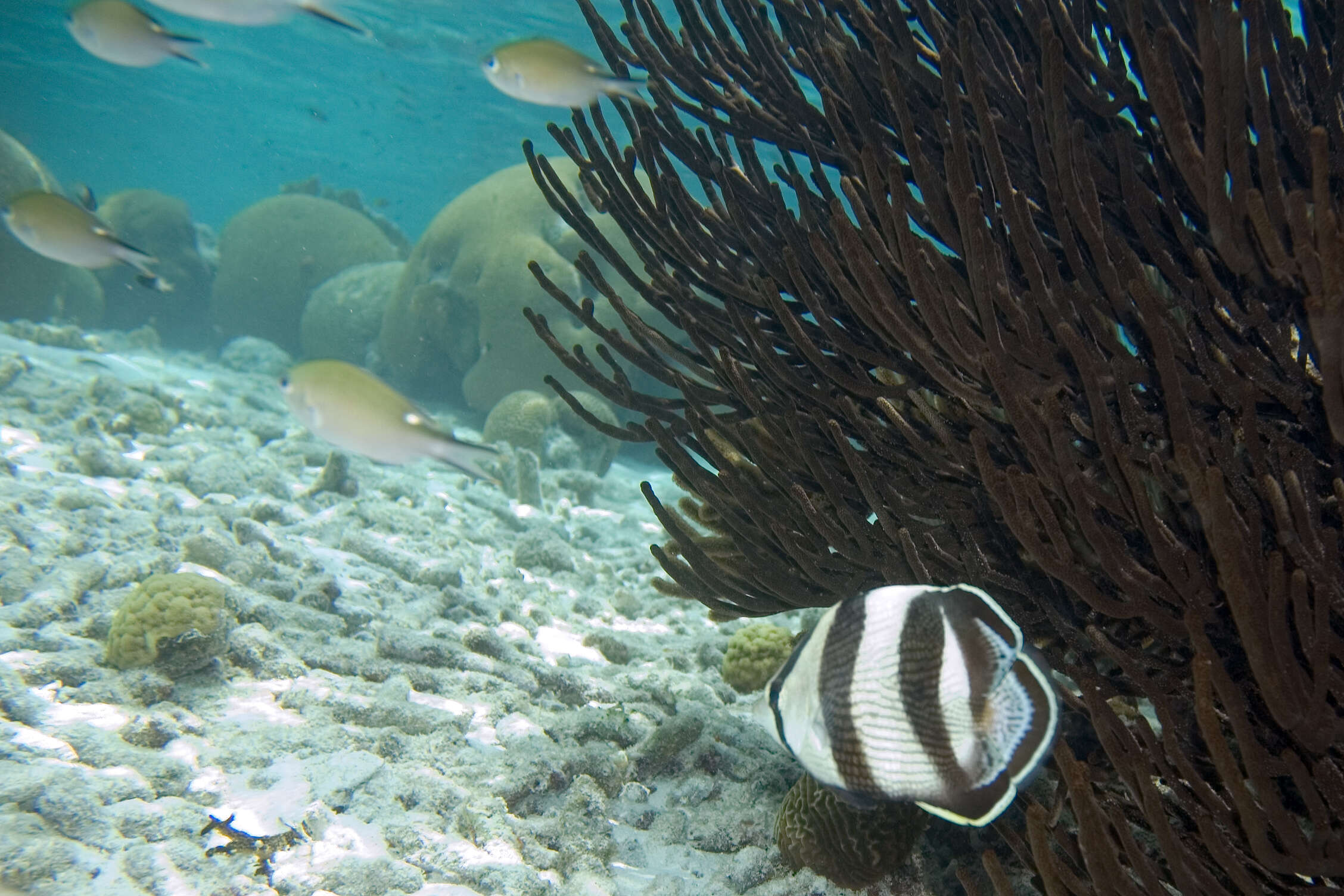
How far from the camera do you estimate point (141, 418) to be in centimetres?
709

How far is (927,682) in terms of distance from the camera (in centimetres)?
121

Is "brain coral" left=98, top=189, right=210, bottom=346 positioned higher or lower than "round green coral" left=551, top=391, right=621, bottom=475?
higher

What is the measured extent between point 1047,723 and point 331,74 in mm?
41056

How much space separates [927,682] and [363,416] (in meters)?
2.47

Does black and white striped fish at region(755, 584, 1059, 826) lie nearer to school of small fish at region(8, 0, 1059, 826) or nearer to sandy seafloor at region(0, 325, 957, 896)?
school of small fish at region(8, 0, 1059, 826)

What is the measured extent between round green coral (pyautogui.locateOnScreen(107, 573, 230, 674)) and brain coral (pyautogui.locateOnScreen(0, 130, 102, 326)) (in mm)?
12075

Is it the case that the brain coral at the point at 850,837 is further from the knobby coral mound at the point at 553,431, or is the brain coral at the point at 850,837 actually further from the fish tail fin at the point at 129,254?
the knobby coral mound at the point at 553,431

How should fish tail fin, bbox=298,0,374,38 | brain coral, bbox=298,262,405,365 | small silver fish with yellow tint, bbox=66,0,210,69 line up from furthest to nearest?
brain coral, bbox=298,262,405,365
small silver fish with yellow tint, bbox=66,0,210,69
fish tail fin, bbox=298,0,374,38

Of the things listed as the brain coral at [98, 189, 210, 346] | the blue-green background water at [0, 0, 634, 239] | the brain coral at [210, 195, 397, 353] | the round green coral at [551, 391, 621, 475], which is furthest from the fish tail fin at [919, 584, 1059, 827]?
the brain coral at [98, 189, 210, 346]

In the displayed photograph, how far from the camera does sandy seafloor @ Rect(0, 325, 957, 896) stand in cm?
207

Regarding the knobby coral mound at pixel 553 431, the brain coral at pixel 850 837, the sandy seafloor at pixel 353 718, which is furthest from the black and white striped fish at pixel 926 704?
the knobby coral mound at pixel 553 431

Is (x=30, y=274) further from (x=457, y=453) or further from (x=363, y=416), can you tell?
(x=457, y=453)

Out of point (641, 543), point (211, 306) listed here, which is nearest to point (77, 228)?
point (641, 543)

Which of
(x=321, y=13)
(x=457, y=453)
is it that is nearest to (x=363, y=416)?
(x=457, y=453)
